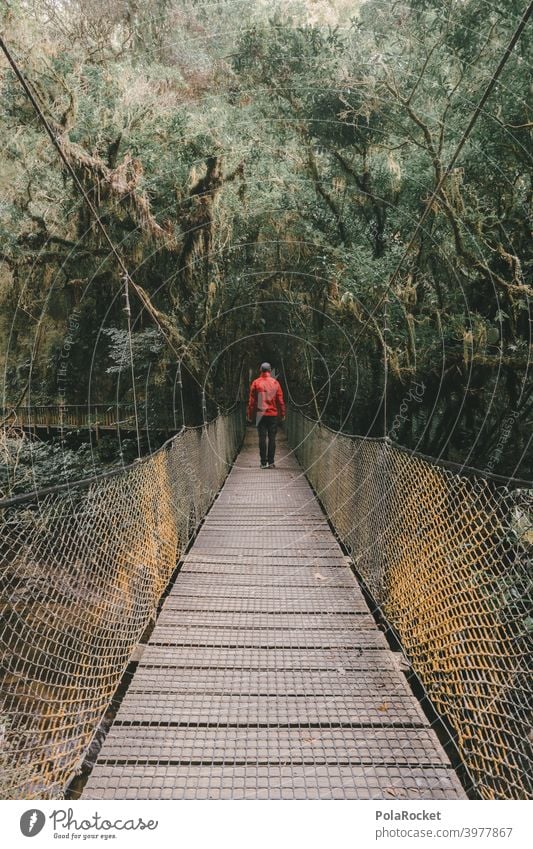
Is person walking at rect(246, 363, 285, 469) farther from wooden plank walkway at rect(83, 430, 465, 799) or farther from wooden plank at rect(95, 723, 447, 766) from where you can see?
wooden plank at rect(95, 723, 447, 766)

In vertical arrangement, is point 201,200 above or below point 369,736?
above

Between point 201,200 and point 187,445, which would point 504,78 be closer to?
point 201,200

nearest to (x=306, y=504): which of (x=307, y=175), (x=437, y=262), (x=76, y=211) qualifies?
(x=437, y=262)

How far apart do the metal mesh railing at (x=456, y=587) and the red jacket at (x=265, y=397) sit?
4025 mm

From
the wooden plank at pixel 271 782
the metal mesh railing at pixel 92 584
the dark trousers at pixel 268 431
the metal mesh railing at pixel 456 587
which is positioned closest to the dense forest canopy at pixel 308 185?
the dark trousers at pixel 268 431

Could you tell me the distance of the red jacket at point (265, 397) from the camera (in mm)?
8117

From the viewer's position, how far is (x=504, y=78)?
216 inches

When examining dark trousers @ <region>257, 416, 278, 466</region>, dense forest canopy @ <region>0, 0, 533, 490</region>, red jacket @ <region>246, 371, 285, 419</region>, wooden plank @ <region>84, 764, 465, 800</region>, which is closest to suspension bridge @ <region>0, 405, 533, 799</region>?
wooden plank @ <region>84, 764, 465, 800</region>

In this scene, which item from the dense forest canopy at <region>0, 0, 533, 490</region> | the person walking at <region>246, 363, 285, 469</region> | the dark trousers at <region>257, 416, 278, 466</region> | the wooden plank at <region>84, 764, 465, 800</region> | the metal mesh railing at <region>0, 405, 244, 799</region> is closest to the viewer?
the wooden plank at <region>84, 764, 465, 800</region>

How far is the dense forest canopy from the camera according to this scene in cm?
627

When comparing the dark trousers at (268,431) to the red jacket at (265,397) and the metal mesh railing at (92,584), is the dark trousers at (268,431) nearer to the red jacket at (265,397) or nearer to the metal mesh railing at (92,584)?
the red jacket at (265,397)

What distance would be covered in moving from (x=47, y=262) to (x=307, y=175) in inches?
194

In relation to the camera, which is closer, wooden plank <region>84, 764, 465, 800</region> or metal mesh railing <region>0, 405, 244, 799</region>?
wooden plank <region>84, 764, 465, 800</region>

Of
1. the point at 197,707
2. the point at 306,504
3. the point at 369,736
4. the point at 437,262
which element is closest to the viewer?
the point at 369,736
